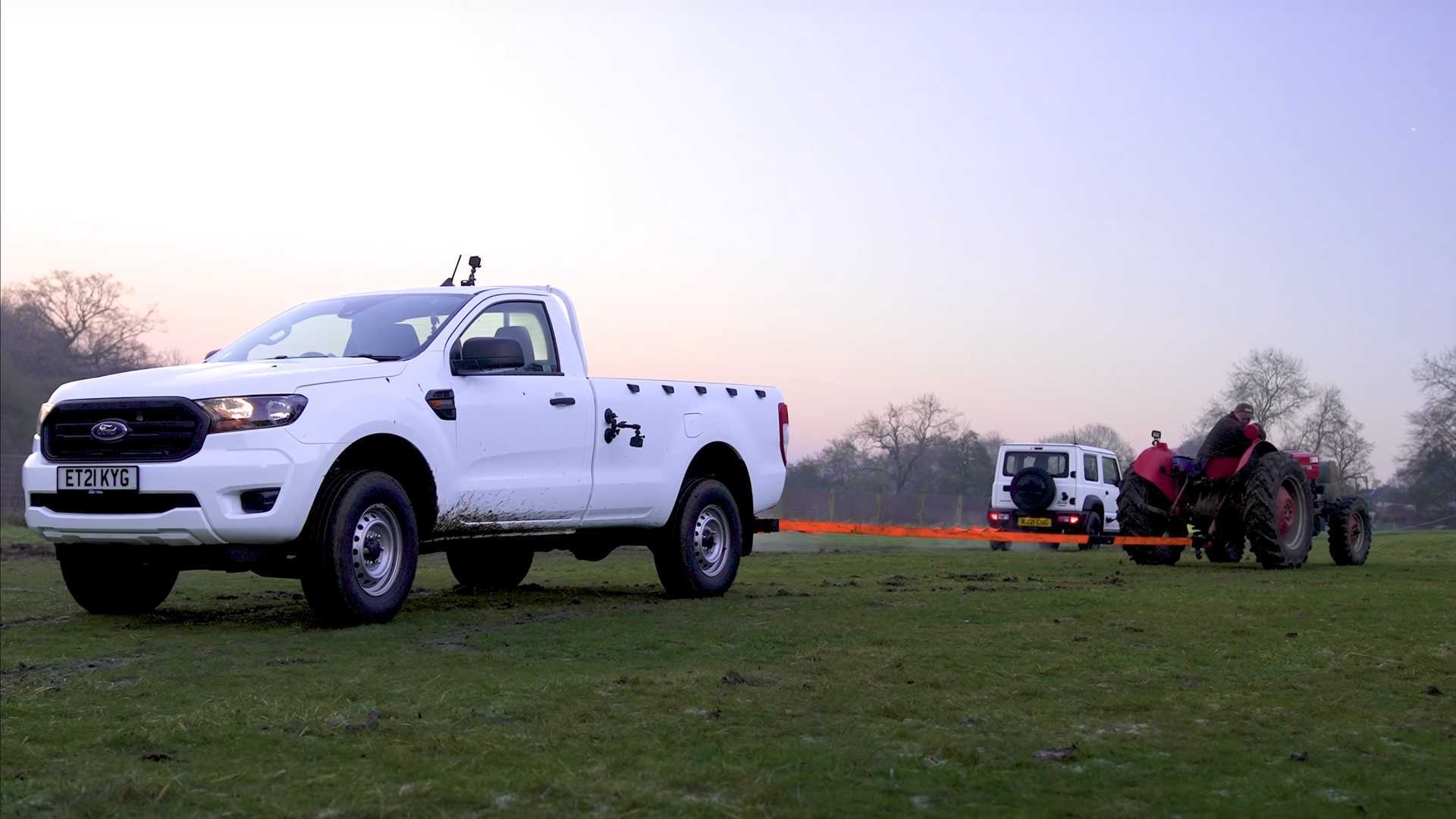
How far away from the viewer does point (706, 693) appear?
5906 millimetres

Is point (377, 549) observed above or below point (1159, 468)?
below

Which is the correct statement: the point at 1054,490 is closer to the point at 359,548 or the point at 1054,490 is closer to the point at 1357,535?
the point at 1357,535

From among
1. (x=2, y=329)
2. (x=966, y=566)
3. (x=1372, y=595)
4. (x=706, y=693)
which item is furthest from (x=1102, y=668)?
(x=2, y=329)

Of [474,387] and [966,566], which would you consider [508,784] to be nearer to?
[474,387]

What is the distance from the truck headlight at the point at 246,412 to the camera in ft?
26.1

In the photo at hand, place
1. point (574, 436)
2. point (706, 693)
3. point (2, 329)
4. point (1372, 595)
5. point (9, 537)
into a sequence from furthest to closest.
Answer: point (2, 329), point (9, 537), point (1372, 595), point (574, 436), point (706, 693)

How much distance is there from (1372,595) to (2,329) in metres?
Answer: 68.7

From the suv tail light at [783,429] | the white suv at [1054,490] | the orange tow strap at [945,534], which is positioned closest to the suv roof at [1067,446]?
the white suv at [1054,490]

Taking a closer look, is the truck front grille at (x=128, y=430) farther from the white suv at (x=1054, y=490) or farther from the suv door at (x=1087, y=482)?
the suv door at (x=1087, y=482)

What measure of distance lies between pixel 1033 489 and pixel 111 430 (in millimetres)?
20420

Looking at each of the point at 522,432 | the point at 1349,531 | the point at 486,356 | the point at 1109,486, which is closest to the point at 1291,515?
the point at 1349,531

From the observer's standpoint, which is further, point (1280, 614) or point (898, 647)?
point (1280, 614)

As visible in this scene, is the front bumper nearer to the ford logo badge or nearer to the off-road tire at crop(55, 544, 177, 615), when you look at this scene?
the ford logo badge

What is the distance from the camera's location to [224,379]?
8.12 meters
